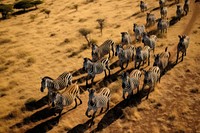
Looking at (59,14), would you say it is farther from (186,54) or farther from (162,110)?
(162,110)

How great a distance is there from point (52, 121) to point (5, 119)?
330cm

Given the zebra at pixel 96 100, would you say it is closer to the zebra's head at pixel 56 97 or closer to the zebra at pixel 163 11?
the zebra's head at pixel 56 97

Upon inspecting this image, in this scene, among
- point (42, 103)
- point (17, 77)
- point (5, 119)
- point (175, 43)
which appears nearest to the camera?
point (5, 119)

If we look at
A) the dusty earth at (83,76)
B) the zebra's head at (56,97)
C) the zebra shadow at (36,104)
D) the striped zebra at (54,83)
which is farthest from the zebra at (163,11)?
the zebra's head at (56,97)

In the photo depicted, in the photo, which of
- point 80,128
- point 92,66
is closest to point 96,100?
point 80,128

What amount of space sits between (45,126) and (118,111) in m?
4.64

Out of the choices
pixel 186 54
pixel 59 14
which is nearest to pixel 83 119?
pixel 186 54

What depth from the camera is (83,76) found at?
1891 centimetres

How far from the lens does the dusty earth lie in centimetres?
1403

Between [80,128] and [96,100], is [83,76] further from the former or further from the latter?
[80,128]

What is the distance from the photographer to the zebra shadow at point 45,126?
13.9m

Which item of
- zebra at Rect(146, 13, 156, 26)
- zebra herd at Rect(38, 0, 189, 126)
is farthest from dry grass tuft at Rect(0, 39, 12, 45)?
zebra at Rect(146, 13, 156, 26)

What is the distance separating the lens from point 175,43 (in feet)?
74.2

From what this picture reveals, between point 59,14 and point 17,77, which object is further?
point 59,14
